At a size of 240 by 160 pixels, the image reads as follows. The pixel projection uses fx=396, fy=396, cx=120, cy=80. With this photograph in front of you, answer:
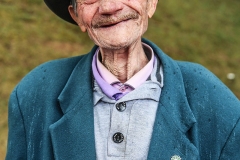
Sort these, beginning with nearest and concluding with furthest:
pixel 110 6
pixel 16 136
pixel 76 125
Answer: pixel 110 6, pixel 76 125, pixel 16 136

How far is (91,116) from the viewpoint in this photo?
1873 millimetres

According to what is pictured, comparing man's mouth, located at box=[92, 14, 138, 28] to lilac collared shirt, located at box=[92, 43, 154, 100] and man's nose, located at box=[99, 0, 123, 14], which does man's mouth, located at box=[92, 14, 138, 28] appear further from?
lilac collared shirt, located at box=[92, 43, 154, 100]

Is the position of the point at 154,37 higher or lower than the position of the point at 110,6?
lower

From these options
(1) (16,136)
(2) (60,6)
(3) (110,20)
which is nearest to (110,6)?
(3) (110,20)

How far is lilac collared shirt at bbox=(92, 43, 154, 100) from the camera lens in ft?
6.25

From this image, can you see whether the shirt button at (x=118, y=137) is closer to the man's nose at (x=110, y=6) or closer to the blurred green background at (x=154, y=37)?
the man's nose at (x=110, y=6)

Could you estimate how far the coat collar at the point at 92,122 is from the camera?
5.96ft

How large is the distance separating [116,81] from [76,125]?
29 centimetres

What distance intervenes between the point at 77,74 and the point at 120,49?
0.28m

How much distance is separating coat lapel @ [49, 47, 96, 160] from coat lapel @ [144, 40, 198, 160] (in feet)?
0.99

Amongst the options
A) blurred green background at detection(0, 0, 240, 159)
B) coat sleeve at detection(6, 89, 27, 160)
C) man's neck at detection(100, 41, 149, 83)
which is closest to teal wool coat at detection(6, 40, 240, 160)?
coat sleeve at detection(6, 89, 27, 160)

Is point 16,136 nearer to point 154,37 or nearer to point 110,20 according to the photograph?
point 110,20

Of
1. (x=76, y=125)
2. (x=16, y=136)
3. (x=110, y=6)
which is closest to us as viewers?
(x=110, y=6)

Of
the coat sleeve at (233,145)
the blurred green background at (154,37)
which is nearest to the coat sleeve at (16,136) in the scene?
the coat sleeve at (233,145)
